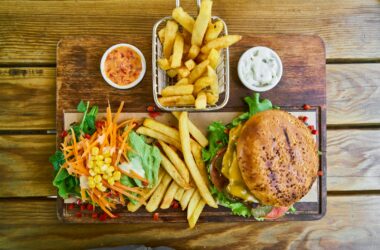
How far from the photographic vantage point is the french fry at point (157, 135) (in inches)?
113

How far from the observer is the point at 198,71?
100 inches

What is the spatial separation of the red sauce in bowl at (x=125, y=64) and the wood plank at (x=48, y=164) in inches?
29.8

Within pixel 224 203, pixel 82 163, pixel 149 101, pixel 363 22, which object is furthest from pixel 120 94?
pixel 363 22

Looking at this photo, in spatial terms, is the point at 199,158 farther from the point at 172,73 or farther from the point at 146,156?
the point at 172,73

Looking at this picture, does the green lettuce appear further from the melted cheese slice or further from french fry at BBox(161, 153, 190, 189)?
the melted cheese slice

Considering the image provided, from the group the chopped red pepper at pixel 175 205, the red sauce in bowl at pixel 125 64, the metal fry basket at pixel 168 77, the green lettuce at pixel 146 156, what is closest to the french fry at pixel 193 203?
the chopped red pepper at pixel 175 205

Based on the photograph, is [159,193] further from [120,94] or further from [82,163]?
[120,94]

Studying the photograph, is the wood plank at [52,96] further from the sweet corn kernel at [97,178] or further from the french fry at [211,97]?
the french fry at [211,97]

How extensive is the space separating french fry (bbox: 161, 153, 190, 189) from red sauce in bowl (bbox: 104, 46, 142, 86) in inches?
26.0

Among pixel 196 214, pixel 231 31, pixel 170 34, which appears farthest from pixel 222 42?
pixel 196 214

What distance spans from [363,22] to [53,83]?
262 centimetres

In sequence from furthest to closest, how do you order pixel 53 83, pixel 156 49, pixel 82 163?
pixel 53 83 → pixel 156 49 → pixel 82 163

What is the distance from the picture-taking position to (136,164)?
2713 millimetres

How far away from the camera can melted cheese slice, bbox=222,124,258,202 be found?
256 centimetres
